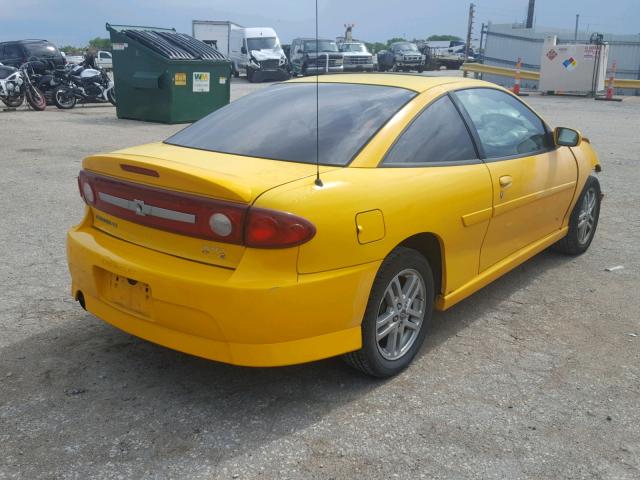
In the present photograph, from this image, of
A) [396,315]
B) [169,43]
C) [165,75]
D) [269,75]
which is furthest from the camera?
[269,75]

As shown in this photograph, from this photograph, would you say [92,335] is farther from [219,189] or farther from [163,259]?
[219,189]

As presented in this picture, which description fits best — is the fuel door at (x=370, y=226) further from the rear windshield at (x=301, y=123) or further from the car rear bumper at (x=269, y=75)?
the car rear bumper at (x=269, y=75)

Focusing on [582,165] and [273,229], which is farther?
[582,165]

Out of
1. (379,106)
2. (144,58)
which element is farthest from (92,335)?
(144,58)

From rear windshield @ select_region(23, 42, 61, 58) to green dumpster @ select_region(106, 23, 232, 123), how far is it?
622 centimetres

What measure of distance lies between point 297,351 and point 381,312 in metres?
0.58

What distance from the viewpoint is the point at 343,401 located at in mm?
3186

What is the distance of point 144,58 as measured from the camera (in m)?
14.1

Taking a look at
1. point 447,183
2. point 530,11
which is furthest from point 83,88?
point 530,11

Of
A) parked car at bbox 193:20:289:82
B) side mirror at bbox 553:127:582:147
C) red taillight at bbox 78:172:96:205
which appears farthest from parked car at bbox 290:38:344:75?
red taillight at bbox 78:172:96:205

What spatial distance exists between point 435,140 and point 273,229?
1309 millimetres

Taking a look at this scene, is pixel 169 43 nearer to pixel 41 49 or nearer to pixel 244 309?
pixel 41 49

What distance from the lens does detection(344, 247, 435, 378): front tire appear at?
10.4 ft

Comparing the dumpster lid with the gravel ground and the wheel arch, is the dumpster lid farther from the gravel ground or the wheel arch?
the wheel arch
